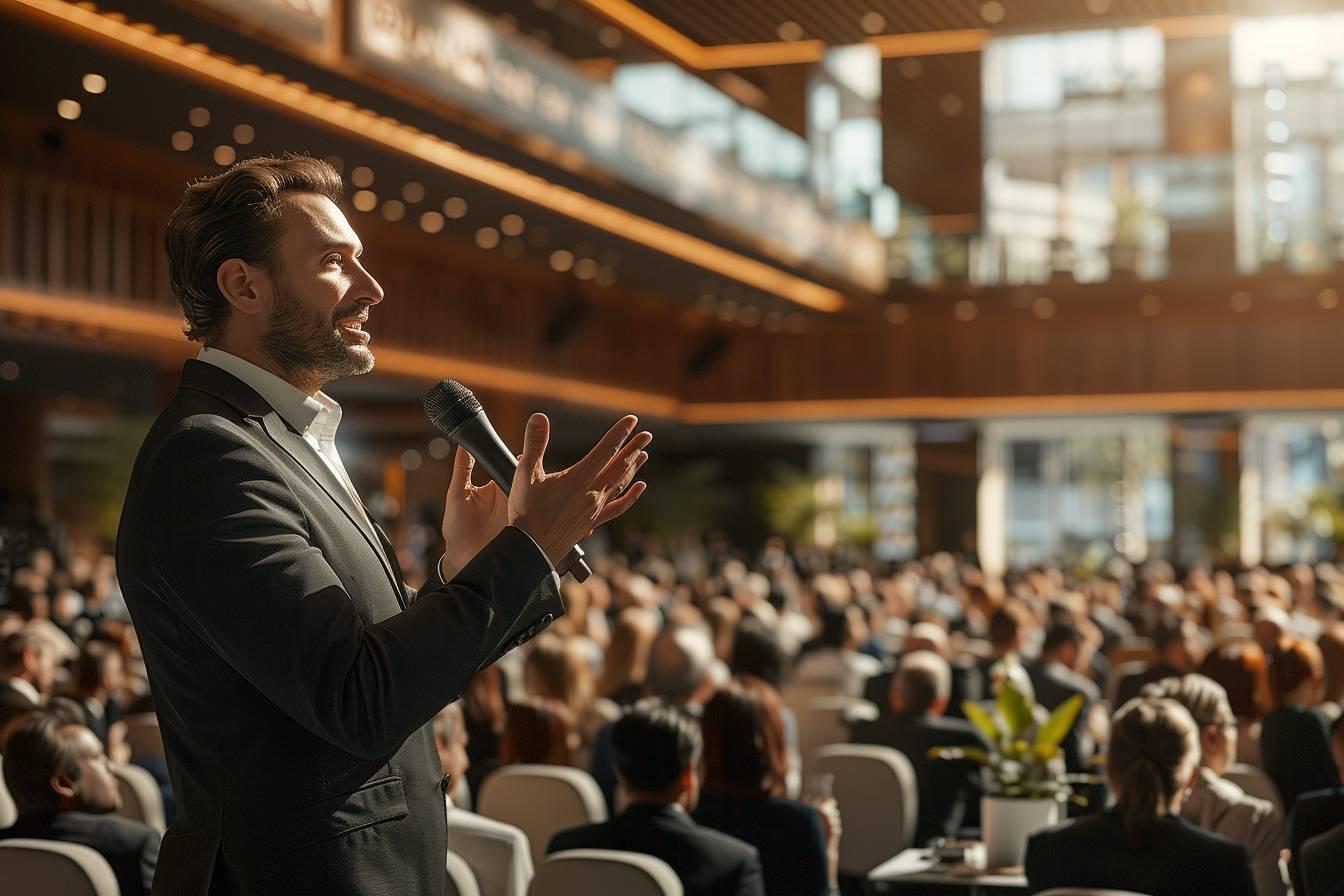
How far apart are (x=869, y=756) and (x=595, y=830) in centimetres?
210

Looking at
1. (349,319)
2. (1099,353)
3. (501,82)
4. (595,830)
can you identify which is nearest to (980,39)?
(1099,353)

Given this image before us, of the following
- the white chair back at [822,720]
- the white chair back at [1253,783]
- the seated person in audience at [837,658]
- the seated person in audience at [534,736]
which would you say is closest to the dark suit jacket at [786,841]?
the seated person in audience at [534,736]

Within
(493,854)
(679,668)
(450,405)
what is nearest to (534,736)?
(493,854)

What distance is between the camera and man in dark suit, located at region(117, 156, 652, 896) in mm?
1514

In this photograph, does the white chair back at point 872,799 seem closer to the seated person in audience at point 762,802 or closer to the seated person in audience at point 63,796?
the seated person in audience at point 762,802

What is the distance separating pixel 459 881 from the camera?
3533mm

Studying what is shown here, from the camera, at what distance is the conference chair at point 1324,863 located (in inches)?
144

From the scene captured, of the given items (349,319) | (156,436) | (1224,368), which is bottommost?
(156,436)

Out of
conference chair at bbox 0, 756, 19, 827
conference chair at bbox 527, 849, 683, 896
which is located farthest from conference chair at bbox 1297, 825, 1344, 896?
conference chair at bbox 0, 756, 19, 827

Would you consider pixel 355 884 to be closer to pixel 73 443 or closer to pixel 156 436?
pixel 156 436

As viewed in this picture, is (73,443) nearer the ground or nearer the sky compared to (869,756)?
nearer the sky

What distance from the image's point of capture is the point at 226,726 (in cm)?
159

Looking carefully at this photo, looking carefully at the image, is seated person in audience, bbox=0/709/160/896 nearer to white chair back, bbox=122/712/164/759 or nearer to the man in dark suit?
white chair back, bbox=122/712/164/759

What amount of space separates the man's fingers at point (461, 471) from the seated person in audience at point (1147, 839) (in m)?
2.38
